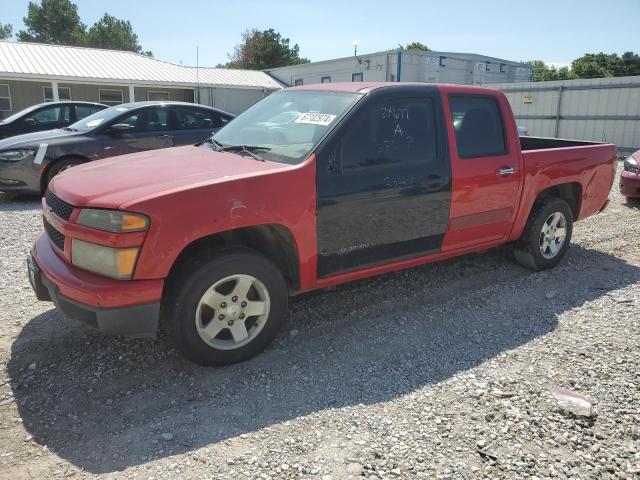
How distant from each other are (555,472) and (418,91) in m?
2.93

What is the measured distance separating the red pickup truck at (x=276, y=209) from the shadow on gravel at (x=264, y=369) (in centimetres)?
33

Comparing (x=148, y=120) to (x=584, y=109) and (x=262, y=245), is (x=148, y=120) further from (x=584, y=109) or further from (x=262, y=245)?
(x=584, y=109)

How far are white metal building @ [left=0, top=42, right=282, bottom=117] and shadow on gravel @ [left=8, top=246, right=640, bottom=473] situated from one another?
2169 cm

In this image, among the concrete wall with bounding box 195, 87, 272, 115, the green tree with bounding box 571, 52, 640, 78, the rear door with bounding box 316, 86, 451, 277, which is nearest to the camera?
the rear door with bounding box 316, 86, 451, 277

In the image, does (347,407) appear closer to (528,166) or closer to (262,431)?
(262,431)

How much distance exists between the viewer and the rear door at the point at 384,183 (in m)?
3.63

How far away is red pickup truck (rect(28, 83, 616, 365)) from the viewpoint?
2.98 metres

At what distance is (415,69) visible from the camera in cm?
2377

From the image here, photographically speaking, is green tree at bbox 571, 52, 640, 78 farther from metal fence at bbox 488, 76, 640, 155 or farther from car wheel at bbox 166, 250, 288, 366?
car wheel at bbox 166, 250, 288, 366

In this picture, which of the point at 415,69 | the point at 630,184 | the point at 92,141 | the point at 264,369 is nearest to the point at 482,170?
the point at 264,369

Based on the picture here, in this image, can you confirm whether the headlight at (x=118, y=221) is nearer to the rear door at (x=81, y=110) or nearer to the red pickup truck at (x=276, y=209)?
the red pickup truck at (x=276, y=209)

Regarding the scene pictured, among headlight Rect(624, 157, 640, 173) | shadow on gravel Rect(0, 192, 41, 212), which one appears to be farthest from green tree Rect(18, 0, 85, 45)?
headlight Rect(624, 157, 640, 173)

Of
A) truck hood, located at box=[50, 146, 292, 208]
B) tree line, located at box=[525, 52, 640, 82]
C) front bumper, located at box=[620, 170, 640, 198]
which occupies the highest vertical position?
tree line, located at box=[525, 52, 640, 82]

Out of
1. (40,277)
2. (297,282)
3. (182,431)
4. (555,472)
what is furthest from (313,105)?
(555,472)
